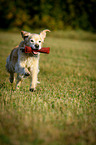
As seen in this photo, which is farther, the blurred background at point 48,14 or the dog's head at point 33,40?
the blurred background at point 48,14

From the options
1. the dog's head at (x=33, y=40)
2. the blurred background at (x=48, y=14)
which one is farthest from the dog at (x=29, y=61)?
the blurred background at (x=48, y=14)

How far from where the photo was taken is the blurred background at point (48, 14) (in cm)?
3947

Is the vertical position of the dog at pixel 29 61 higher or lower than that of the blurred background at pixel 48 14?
lower

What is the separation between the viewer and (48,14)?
4169 centimetres

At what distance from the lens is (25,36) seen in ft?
14.6

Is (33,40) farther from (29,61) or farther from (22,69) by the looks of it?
(22,69)

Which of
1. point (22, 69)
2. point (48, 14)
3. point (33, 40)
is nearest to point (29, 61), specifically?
point (22, 69)

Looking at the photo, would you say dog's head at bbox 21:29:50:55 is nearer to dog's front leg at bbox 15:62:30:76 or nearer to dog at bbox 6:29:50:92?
dog at bbox 6:29:50:92

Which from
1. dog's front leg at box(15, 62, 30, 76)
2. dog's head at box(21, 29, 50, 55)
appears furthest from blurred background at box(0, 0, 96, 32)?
dog's front leg at box(15, 62, 30, 76)

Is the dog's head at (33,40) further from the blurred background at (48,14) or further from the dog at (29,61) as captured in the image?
the blurred background at (48,14)

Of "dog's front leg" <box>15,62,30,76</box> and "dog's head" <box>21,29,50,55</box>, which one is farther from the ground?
"dog's head" <box>21,29,50,55</box>

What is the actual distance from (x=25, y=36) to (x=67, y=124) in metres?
2.74

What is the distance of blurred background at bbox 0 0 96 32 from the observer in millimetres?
39469

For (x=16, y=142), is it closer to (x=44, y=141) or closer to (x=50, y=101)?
(x=44, y=141)
